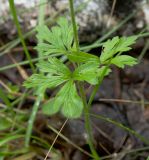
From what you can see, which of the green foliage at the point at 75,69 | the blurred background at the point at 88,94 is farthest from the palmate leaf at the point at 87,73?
the blurred background at the point at 88,94

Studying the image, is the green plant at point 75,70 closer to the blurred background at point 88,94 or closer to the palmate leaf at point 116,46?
the palmate leaf at point 116,46

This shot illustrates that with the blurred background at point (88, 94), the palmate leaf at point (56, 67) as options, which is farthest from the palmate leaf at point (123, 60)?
the blurred background at point (88, 94)

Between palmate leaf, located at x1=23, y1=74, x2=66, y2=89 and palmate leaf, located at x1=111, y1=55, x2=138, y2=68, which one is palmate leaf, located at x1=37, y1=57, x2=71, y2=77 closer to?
palmate leaf, located at x1=23, y1=74, x2=66, y2=89

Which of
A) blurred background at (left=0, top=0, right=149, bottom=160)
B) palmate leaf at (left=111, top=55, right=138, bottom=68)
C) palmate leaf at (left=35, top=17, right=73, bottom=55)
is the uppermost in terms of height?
palmate leaf at (left=35, top=17, right=73, bottom=55)

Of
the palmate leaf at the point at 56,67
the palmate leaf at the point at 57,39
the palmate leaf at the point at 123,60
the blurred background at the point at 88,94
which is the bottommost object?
the blurred background at the point at 88,94

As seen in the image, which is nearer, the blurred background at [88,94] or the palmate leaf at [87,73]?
the palmate leaf at [87,73]

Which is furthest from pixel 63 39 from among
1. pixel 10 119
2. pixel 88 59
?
pixel 10 119

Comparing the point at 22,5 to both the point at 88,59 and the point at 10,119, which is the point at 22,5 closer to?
the point at 10,119

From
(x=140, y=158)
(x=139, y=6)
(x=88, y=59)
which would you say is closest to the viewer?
(x=88, y=59)

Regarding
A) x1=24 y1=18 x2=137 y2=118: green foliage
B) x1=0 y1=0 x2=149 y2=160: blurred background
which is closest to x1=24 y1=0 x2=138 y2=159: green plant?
x1=24 y1=18 x2=137 y2=118: green foliage

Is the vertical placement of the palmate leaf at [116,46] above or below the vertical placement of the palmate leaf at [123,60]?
above

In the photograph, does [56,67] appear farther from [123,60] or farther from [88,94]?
[88,94]
